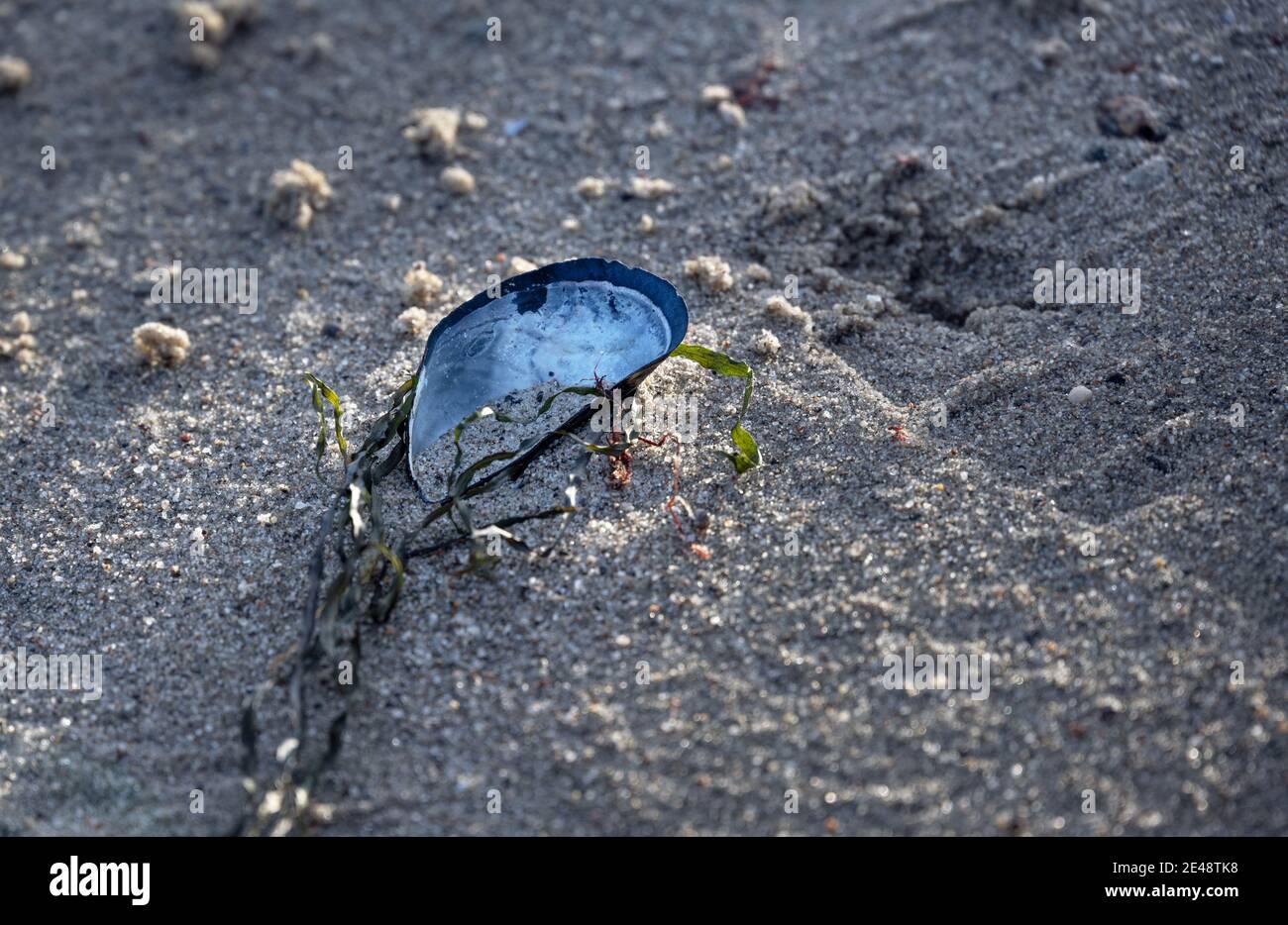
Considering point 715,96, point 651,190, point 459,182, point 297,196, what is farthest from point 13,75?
point 715,96

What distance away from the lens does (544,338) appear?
10.5 feet

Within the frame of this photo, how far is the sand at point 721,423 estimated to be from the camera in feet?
8.07

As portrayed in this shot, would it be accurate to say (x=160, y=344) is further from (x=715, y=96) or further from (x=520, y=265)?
(x=715, y=96)

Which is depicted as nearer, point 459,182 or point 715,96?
point 459,182

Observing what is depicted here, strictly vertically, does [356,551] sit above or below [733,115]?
below

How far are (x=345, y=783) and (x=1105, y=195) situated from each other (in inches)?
117

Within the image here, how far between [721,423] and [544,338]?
562 mm

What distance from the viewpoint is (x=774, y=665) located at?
102 inches

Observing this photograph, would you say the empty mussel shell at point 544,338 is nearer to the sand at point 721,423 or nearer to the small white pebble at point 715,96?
the sand at point 721,423

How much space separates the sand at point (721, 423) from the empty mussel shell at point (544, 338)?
238mm

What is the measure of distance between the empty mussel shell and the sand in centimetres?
24

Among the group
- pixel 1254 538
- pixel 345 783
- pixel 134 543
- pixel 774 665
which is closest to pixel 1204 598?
pixel 1254 538

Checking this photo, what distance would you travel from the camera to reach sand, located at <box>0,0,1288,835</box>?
246 cm
